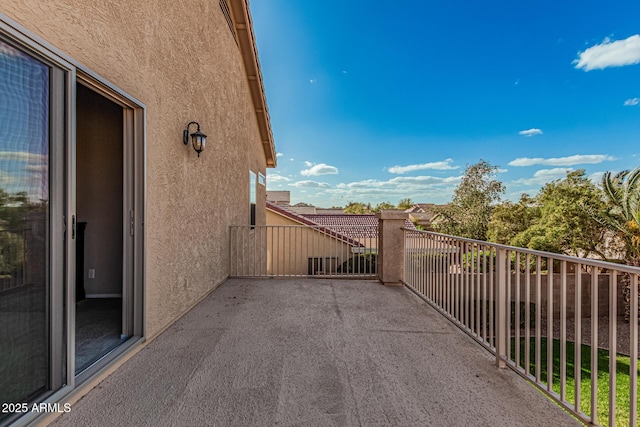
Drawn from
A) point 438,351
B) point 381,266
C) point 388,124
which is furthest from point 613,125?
point 438,351

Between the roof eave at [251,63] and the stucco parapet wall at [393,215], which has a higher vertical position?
the roof eave at [251,63]

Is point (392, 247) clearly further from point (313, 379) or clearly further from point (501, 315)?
point (313, 379)

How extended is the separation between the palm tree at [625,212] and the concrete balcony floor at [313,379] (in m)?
7.84

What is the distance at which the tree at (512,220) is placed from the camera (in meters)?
11.3

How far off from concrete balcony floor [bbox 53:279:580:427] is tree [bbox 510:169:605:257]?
8.53 m

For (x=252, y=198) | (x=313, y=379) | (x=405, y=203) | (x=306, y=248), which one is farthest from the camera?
(x=405, y=203)

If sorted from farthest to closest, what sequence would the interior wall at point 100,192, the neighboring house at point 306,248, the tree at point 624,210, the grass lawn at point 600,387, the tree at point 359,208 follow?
1. the tree at point 359,208
2. the tree at point 624,210
3. the neighboring house at point 306,248
4. the grass lawn at point 600,387
5. the interior wall at point 100,192

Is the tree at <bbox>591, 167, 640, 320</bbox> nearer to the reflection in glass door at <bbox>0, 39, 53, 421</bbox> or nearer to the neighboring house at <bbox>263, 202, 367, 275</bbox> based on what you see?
the neighboring house at <bbox>263, 202, 367, 275</bbox>

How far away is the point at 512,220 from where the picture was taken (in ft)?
37.6

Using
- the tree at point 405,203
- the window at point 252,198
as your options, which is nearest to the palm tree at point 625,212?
the window at point 252,198

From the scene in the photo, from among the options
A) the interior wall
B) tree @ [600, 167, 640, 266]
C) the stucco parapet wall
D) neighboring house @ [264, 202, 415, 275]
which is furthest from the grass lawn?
the interior wall

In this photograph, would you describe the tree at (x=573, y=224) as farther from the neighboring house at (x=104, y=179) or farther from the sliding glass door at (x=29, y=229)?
the sliding glass door at (x=29, y=229)

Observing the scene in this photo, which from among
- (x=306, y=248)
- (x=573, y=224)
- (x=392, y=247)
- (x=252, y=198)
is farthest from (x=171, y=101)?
(x=573, y=224)

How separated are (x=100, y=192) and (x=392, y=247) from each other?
446 centimetres
